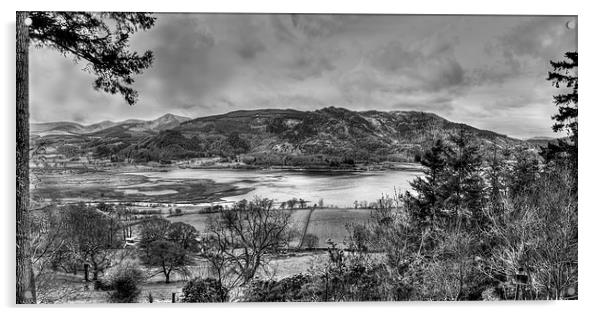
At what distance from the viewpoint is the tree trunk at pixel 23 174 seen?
4.19m

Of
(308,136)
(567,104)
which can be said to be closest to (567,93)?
(567,104)

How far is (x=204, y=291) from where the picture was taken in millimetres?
4469

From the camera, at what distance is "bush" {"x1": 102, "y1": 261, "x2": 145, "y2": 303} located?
174 inches

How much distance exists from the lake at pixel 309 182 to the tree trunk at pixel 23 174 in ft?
4.26

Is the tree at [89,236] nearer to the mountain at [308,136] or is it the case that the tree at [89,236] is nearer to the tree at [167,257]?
the tree at [167,257]

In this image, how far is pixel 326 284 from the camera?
457 cm

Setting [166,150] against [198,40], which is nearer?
[198,40]

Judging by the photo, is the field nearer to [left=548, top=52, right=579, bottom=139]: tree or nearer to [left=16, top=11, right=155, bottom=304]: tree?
[left=16, top=11, right=155, bottom=304]: tree

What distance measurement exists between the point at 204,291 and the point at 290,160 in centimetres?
201

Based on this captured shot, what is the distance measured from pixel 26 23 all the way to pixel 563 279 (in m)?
7.31

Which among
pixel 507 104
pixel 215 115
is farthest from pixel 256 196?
pixel 507 104

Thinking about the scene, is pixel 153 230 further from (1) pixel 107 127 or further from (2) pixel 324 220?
(2) pixel 324 220

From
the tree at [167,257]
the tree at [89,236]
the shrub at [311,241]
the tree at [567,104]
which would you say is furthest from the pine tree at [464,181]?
the tree at [89,236]
